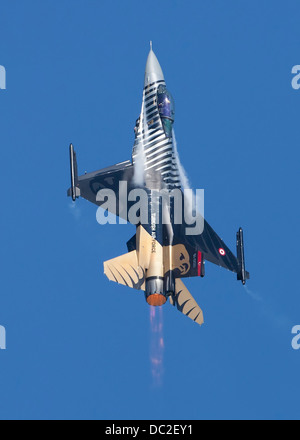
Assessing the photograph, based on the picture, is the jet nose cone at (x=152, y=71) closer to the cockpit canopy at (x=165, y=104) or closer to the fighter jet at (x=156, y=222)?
the fighter jet at (x=156, y=222)

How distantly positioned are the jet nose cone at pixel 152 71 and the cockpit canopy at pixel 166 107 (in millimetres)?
748

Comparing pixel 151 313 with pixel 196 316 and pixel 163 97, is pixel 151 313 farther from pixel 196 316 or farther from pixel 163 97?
pixel 163 97

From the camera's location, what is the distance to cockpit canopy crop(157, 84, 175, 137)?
112 metres

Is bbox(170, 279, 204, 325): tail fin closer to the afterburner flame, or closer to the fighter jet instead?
the fighter jet

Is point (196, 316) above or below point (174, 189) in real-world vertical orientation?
below

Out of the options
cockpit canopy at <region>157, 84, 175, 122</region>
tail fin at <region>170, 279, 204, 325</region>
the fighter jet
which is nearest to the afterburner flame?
the fighter jet

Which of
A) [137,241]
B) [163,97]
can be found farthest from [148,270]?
[163,97]

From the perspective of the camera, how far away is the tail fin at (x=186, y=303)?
108188mm

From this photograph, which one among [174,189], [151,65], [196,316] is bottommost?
[196,316]

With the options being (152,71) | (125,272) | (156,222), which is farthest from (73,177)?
(152,71)

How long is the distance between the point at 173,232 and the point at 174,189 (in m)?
2.49


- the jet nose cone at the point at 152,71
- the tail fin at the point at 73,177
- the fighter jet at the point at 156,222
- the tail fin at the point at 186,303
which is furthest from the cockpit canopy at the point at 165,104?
the tail fin at the point at 186,303

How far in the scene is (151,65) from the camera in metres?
114

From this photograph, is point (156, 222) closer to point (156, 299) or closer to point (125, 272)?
point (125, 272)
